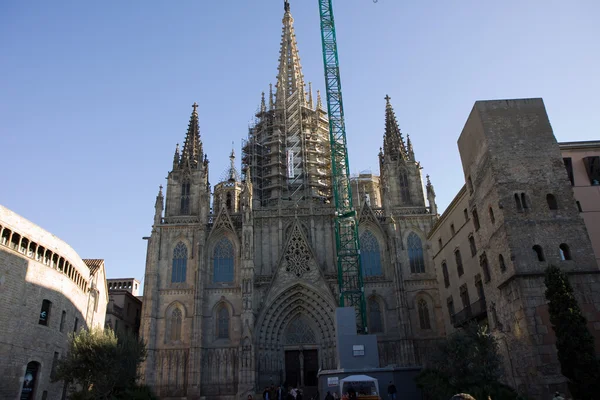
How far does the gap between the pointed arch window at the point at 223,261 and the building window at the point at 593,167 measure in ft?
81.6

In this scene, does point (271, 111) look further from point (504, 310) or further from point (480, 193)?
point (504, 310)

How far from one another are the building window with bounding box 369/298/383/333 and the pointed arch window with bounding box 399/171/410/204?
9.16m

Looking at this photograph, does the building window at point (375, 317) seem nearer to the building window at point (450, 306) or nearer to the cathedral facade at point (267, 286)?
the cathedral facade at point (267, 286)

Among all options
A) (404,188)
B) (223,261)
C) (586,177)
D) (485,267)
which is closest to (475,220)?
(485,267)

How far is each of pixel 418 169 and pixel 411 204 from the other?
3.40m

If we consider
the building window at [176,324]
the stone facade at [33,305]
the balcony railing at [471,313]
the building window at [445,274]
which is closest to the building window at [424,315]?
the building window at [445,274]

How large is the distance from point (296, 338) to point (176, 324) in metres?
8.93

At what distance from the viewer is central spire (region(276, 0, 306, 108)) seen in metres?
53.3

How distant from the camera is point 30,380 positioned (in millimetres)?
25703

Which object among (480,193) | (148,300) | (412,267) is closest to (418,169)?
(412,267)

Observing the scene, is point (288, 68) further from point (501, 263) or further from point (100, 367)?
point (100, 367)

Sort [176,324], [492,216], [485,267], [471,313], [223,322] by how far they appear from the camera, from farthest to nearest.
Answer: [223,322] < [176,324] < [471,313] < [485,267] < [492,216]

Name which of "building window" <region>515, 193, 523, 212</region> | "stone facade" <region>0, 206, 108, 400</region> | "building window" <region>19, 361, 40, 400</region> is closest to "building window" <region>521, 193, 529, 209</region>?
"building window" <region>515, 193, 523, 212</region>

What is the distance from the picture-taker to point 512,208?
22.1 m
